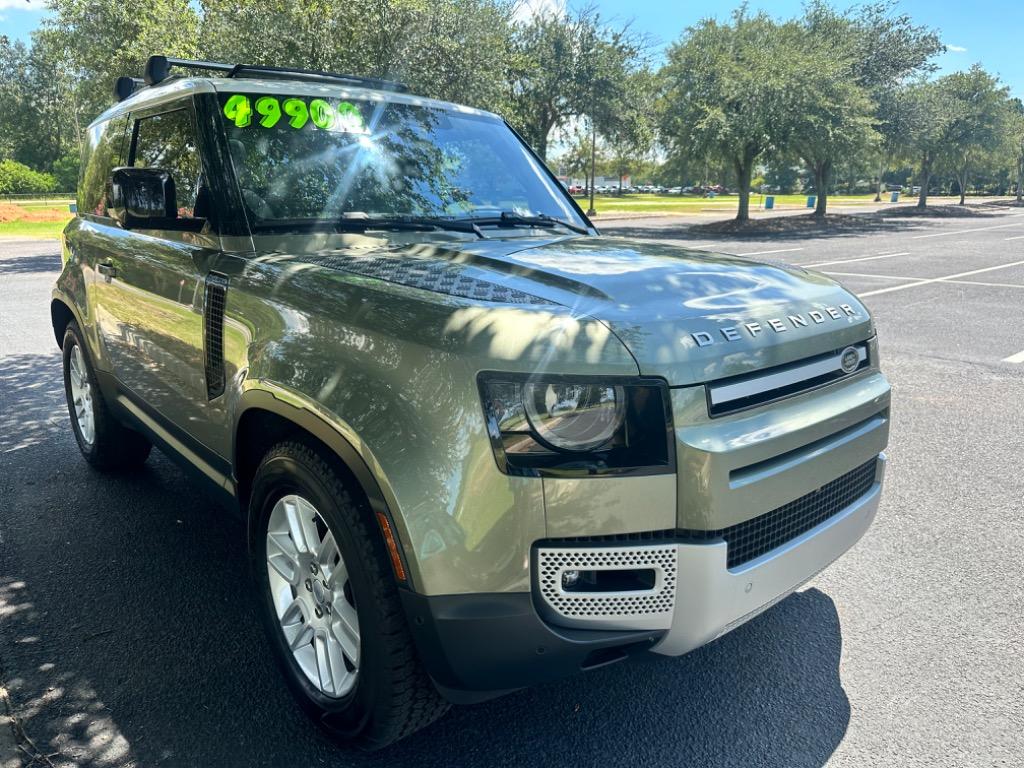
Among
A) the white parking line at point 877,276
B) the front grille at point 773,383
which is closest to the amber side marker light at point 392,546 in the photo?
the front grille at point 773,383

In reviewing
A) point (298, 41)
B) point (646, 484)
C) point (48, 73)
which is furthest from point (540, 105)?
point (48, 73)

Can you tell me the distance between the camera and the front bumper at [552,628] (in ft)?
6.29

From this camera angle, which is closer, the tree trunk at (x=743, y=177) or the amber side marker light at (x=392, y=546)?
the amber side marker light at (x=392, y=546)

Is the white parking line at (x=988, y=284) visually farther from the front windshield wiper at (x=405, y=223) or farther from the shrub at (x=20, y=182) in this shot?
the shrub at (x=20, y=182)

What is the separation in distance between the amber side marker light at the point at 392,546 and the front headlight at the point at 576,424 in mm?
345

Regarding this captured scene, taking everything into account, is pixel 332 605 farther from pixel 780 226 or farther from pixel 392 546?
pixel 780 226

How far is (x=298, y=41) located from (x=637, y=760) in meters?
16.0

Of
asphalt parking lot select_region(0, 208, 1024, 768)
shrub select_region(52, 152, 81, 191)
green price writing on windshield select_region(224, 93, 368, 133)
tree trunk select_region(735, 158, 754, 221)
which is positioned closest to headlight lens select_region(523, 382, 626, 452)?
asphalt parking lot select_region(0, 208, 1024, 768)

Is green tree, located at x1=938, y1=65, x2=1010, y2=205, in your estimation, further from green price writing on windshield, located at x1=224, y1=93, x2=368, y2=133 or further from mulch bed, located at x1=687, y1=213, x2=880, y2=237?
green price writing on windshield, located at x1=224, y1=93, x2=368, y2=133

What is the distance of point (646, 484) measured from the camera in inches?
75.3

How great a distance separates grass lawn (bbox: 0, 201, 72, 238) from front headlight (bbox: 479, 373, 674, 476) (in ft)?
97.2

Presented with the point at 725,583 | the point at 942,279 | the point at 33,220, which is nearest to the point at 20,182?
the point at 33,220

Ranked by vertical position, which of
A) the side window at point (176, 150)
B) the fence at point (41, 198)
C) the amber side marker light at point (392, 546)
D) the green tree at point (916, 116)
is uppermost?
the green tree at point (916, 116)

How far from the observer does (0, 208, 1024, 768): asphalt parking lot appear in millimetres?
2412
